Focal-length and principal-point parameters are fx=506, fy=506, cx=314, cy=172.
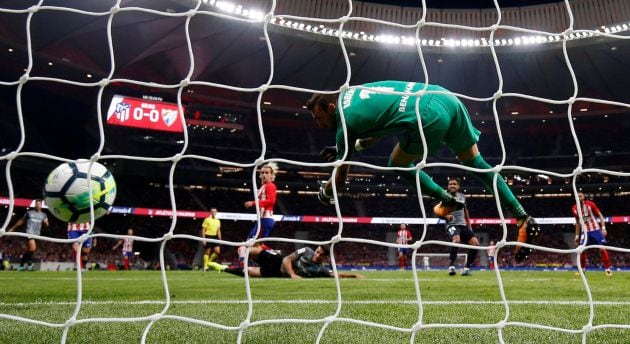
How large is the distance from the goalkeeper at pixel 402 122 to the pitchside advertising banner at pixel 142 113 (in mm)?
20036

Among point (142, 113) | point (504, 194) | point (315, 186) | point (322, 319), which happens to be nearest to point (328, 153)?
point (504, 194)

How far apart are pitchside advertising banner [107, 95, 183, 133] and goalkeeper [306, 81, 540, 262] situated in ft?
65.7

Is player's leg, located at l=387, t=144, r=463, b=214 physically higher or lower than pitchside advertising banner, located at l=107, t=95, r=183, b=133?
lower

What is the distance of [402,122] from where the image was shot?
10.3 ft

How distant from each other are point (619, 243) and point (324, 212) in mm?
16287

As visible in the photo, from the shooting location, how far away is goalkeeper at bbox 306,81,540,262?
10.3 feet

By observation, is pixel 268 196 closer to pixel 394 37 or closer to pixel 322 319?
pixel 322 319

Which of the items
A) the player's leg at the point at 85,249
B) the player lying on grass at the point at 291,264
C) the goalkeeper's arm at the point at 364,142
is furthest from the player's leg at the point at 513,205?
the player's leg at the point at 85,249

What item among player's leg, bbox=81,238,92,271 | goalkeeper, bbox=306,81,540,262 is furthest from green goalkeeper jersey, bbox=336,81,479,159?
player's leg, bbox=81,238,92,271

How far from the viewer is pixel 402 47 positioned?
1959 cm

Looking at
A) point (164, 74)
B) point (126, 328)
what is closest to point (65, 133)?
point (164, 74)

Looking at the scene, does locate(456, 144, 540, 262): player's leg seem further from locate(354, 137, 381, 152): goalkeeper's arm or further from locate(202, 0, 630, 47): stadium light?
locate(202, 0, 630, 47): stadium light

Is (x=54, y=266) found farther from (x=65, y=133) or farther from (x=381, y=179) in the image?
(x=381, y=179)

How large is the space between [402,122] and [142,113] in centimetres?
2098
